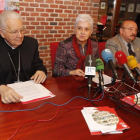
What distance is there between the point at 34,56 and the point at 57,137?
129cm

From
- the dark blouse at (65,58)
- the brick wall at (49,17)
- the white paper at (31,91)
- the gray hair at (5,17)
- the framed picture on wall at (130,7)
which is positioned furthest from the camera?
the framed picture on wall at (130,7)

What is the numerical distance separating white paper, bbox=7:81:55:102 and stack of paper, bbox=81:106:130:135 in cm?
38

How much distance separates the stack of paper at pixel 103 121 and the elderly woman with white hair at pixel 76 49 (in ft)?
3.08

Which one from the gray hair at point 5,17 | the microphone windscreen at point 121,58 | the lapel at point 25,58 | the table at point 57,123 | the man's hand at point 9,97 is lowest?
the table at point 57,123

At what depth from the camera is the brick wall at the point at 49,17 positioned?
2973 mm

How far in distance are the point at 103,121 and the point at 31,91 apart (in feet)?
Result: 2.17

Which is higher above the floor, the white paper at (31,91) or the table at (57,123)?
the white paper at (31,91)

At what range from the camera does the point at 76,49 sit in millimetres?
2102

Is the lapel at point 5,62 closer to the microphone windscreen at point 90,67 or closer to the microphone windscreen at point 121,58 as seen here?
the microphone windscreen at point 90,67

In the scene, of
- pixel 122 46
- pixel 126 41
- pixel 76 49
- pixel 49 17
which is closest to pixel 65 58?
pixel 76 49

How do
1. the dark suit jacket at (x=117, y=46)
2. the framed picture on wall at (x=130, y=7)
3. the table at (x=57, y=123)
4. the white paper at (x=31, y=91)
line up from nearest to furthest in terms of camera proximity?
1. the table at (x=57, y=123)
2. the white paper at (x=31, y=91)
3. the dark suit jacket at (x=117, y=46)
4. the framed picture on wall at (x=130, y=7)

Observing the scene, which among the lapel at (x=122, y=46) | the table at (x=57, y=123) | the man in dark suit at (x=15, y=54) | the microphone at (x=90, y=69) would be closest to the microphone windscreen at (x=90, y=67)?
the microphone at (x=90, y=69)

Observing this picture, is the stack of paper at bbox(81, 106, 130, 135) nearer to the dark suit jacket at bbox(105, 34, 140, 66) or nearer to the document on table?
the document on table

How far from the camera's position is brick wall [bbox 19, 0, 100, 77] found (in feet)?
9.75
